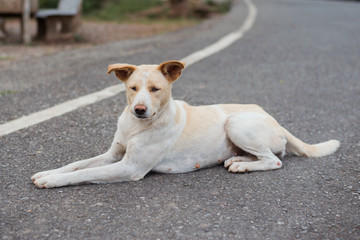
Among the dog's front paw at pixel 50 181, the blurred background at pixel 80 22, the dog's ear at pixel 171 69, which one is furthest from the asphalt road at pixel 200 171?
the blurred background at pixel 80 22

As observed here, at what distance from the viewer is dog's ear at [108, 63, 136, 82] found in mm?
3848

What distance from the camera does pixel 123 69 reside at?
3.89 m

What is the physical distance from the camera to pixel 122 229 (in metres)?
3.13

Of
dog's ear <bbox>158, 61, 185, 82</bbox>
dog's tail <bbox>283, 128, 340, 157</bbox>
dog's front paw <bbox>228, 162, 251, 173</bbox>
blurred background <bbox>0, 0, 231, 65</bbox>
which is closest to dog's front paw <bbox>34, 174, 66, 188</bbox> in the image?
dog's ear <bbox>158, 61, 185, 82</bbox>

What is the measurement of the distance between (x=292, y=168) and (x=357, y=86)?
367 cm

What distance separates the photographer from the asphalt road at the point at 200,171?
3215 millimetres

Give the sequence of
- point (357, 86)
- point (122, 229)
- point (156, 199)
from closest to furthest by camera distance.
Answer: point (122, 229) < point (156, 199) < point (357, 86)

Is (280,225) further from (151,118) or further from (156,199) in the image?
(151,118)

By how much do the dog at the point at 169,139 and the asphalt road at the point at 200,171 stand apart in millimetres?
101

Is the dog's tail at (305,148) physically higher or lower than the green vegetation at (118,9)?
higher

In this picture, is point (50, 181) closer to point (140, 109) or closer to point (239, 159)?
point (140, 109)

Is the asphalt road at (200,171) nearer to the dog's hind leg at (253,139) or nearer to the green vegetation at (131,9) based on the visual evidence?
the dog's hind leg at (253,139)

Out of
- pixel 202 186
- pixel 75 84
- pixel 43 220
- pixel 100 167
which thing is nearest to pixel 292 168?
pixel 202 186

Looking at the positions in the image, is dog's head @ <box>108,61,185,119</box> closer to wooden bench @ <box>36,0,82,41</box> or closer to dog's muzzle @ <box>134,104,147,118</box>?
dog's muzzle @ <box>134,104,147,118</box>
